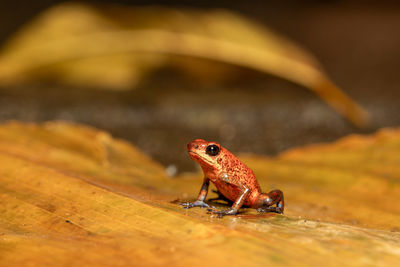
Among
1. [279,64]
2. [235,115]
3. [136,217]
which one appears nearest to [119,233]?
[136,217]

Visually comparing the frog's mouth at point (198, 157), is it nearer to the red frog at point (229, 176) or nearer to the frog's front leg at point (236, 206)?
the red frog at point (229, 176)

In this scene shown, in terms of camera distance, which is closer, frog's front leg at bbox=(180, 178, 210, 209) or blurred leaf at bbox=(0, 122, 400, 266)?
blurred leaf at bbox=(0, 122, 400, 266)

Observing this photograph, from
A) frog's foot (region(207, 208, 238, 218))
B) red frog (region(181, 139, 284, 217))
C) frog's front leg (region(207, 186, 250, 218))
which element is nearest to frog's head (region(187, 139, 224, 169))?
red frog (region(181, 139, 284, 217))

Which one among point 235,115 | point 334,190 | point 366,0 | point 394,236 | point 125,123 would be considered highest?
point 366,0

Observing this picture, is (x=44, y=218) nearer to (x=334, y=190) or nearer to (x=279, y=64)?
(x=334, y=190)

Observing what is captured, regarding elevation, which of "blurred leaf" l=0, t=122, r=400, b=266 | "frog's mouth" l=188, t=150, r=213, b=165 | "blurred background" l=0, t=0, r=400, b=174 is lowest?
"blurred leaf" l=0, t=122, r=400, b=266

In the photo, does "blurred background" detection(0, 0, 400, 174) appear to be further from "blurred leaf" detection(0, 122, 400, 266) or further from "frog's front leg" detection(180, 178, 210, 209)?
"frog's front leg" detection(180, 178, 210, 209)
